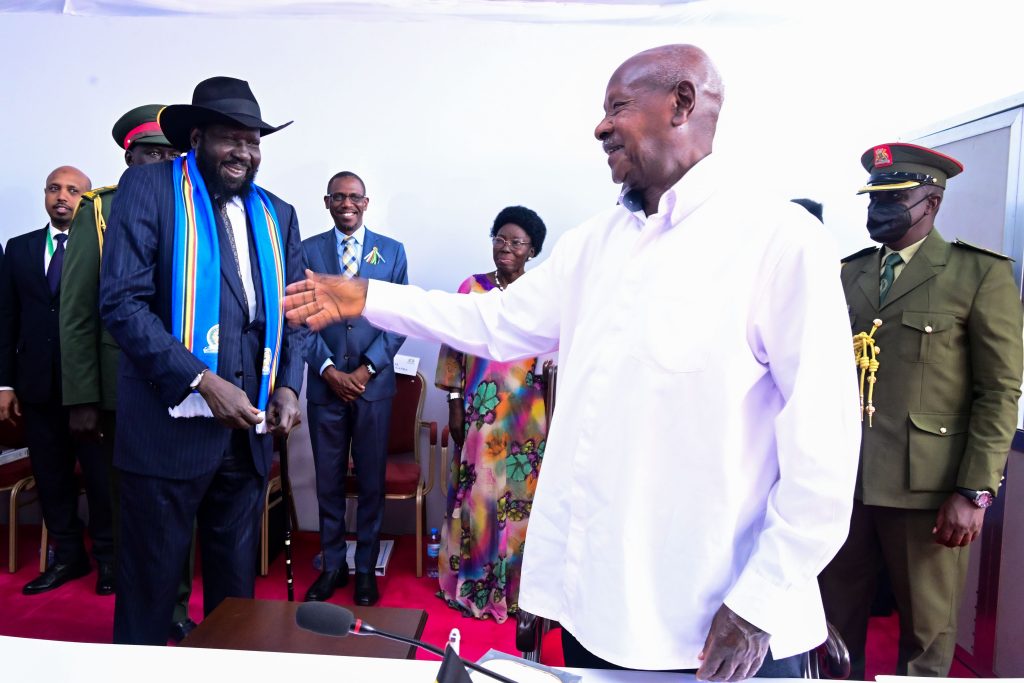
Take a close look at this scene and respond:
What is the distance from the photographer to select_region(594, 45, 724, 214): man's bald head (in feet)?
3.96

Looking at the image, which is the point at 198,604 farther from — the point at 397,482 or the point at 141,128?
the point at 141,128

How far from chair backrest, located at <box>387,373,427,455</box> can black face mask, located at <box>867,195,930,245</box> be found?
7.63 feet

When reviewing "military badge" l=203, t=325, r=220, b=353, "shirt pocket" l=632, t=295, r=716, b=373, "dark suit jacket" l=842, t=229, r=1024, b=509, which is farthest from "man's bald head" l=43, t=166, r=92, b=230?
"dark suit jacket" l=842, t=229, r=1024, b=509

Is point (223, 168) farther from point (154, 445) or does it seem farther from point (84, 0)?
point (84, 0)

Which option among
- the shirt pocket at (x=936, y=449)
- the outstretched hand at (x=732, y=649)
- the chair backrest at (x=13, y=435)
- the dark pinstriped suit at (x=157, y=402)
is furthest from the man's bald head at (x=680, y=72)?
the chair backrest at (x=13, y=435)

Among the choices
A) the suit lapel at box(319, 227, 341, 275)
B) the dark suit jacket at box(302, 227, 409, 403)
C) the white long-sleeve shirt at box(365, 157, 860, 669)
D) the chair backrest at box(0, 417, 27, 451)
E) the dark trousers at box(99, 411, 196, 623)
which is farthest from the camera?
the chair backrest at box(0, 417, 27, 451)

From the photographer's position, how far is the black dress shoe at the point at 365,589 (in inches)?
128

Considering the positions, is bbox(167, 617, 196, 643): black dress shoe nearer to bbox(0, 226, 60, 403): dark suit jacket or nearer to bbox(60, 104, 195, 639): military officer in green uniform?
bbox(60, 104, 195, 639): military officer in green uniform

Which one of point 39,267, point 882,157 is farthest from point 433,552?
point 882,157

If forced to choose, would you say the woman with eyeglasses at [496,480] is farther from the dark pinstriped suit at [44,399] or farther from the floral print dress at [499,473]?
the dark pinstriped suit at [44,399]

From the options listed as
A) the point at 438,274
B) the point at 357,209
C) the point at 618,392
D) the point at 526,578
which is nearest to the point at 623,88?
the point at 618,392

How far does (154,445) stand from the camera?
208 centimetres

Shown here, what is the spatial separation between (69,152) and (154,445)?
2.92m

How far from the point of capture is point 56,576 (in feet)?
11.1
